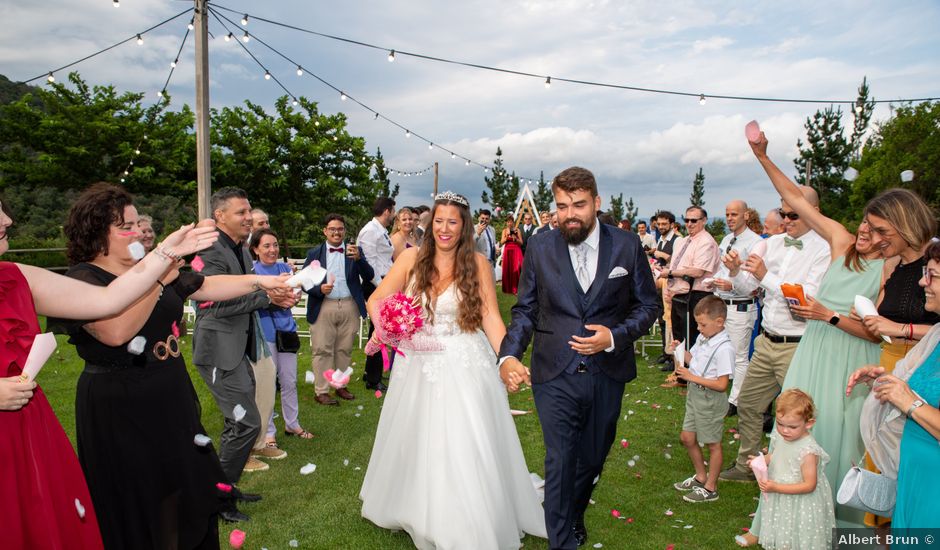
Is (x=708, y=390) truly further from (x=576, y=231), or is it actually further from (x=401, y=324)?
(x=401, y=324)

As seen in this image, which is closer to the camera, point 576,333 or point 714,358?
point 576,333

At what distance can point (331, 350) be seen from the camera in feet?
28.5

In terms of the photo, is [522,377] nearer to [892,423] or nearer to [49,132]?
[892,423]

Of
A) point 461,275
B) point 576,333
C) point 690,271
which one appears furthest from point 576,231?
point 690,271

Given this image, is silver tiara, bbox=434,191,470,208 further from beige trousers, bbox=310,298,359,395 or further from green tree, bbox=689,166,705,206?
green tree, bbox=689,166,705,206

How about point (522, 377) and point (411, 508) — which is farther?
point (411, 508)

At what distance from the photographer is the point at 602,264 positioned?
4223 mm

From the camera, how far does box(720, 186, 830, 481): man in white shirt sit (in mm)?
5488

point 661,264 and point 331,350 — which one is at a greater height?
point 661,264

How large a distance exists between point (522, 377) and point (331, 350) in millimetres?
5236

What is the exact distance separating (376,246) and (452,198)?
504cm

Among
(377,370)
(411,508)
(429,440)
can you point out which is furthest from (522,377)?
(377,370)

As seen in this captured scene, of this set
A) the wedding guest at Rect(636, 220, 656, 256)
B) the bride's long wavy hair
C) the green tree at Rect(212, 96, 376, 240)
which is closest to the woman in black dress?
the bride's long wavy hair

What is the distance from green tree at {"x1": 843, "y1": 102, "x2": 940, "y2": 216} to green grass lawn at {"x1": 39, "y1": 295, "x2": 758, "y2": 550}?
179ft
